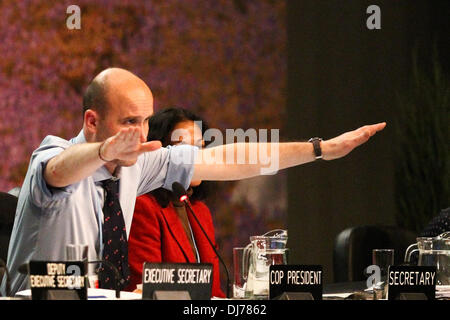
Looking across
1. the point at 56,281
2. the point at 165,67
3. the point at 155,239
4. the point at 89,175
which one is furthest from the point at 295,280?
the point at 165,67

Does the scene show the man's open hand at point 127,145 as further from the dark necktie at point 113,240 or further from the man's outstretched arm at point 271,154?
the man's outstretched arm at point 271,154

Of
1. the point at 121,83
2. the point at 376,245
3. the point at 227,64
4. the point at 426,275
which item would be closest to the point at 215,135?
the point at 227,64

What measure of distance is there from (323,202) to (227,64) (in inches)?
41.6

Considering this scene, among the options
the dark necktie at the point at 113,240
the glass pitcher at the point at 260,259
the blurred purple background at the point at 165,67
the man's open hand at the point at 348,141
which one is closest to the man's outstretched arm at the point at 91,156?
the dark necktie at the point at 113,240

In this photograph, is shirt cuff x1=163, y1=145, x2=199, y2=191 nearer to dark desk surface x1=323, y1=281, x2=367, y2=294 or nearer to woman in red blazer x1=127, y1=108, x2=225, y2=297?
woman in red blazer x1=127, y1=108, x2=225, y2=297

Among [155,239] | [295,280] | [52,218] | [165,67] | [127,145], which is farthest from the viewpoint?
[165,67]

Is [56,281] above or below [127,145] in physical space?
below

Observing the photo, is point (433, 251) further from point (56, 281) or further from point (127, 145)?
point (56, 281)

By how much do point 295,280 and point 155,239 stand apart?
4.52ft

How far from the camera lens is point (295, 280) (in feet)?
5.32

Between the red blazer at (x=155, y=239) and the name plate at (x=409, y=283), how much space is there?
1.27m

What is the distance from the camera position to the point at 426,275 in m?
1.64

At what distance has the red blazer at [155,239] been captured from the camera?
114 inches
